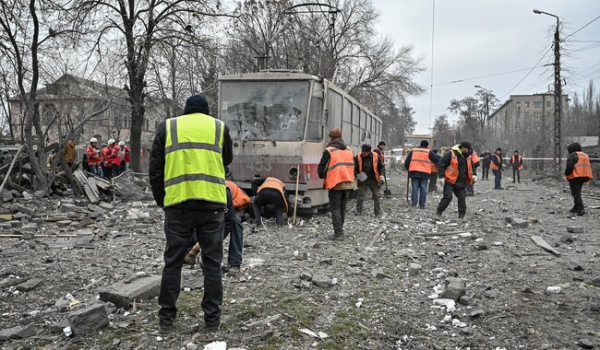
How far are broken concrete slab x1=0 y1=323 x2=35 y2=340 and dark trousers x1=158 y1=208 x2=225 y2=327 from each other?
1065 mm

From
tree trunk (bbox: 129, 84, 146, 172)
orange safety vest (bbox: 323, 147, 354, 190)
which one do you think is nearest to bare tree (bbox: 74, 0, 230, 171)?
tree trunk (bbox: 129, 84, 146, 172)

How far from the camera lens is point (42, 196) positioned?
13141 mm

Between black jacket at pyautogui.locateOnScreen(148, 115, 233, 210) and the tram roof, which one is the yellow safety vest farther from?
the tram roof

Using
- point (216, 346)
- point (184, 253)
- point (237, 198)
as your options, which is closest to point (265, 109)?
point (237, 198)

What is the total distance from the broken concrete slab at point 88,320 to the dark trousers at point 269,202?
Answer: 560cm

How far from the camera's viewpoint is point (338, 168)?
8.61 m

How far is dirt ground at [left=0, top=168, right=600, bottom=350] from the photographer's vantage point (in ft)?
13.5

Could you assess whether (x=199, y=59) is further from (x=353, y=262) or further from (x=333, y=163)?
(x=353, y=262)

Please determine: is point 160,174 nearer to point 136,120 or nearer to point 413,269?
point 413,269

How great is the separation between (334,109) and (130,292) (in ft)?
25.9

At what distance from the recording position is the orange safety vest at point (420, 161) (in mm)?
12875

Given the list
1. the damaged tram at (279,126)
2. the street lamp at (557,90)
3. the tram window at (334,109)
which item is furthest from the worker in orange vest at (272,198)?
the street lamp at (557,90)

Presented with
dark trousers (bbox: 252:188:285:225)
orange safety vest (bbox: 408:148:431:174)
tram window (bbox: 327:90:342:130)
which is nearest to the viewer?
dark trousers (bbox: 252:188:285:225)

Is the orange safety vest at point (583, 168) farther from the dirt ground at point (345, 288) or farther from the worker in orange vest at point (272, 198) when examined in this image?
the worker in orange vest at point (272, 198)
